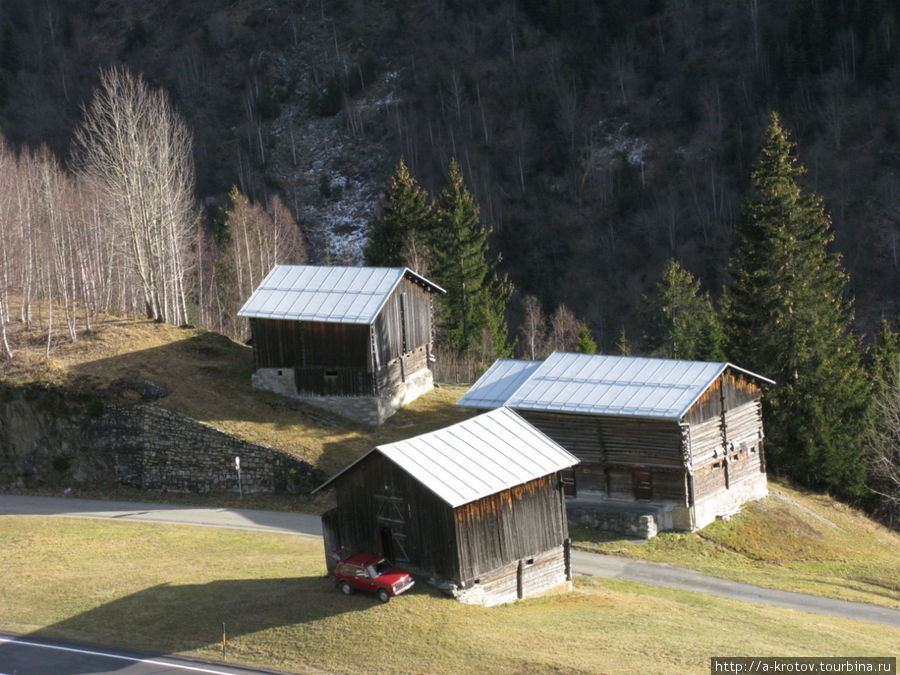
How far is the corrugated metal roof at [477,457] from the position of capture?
26.0m

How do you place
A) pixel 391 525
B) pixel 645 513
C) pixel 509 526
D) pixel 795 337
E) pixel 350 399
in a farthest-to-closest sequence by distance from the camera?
pixel 795 337, pixel 350 399, pixel 645 513, pixel 509 526, pixel 391 525

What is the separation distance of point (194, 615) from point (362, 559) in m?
4.54

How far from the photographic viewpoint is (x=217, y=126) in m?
137

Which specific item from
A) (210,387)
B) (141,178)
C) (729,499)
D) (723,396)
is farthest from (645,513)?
(141,178)

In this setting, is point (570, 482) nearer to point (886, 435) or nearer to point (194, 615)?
point (886, 435)

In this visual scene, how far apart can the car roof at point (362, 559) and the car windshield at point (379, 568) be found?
0.38 ft

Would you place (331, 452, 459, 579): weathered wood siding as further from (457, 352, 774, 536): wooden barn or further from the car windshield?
(457, 352, 774, 536): wooden barn

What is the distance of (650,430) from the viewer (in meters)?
36.6

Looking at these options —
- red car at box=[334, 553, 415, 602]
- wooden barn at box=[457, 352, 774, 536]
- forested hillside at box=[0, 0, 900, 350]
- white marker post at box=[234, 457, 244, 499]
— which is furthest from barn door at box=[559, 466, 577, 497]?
forested hillside at box=[0, 0, 900, 350]

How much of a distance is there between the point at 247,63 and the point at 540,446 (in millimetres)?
126131

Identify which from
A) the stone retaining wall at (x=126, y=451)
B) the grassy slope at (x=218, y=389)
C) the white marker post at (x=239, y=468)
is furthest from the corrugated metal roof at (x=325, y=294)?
the white marker post at (x=239, y=468)

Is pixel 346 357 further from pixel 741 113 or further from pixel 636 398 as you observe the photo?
pixel 741 113

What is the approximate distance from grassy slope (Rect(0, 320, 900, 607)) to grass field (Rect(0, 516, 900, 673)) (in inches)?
196

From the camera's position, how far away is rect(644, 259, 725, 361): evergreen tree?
179 ft
